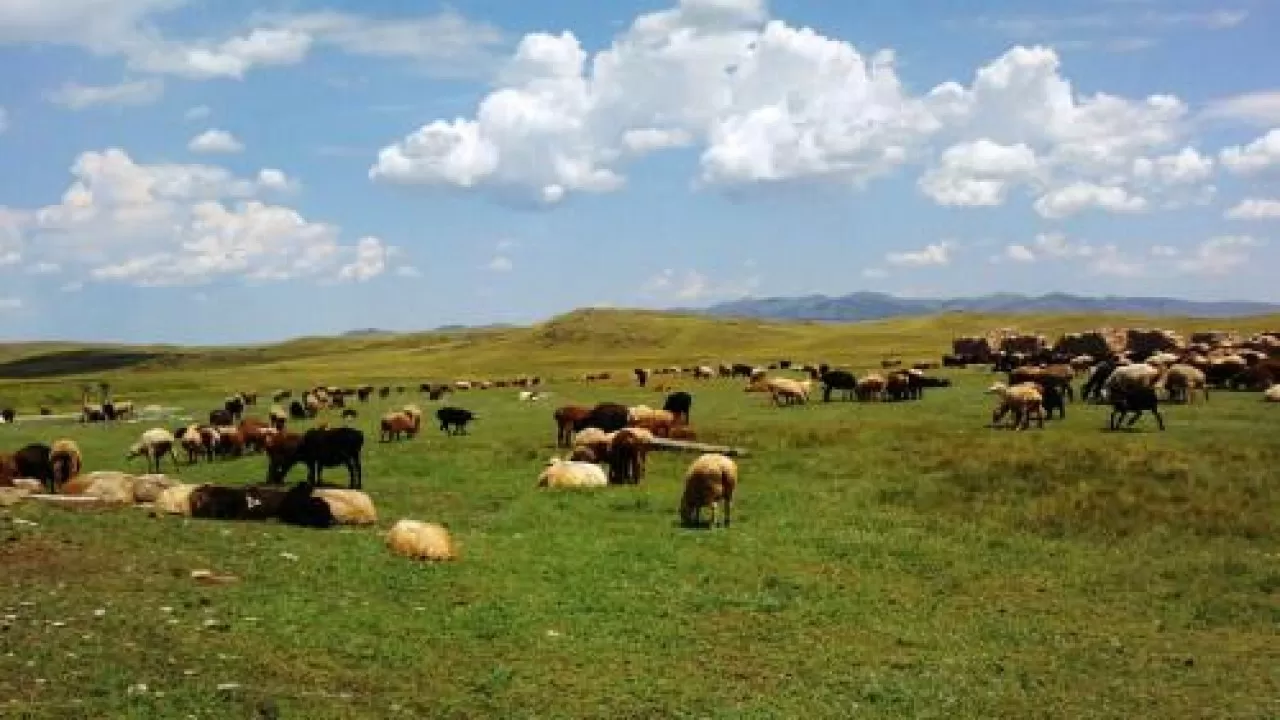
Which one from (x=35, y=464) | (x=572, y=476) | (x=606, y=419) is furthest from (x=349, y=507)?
(x=606, y=419)

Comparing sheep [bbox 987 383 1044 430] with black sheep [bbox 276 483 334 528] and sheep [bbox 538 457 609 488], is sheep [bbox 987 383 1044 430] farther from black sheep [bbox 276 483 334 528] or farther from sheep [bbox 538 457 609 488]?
black sheep [bbox 276 483 334 528]

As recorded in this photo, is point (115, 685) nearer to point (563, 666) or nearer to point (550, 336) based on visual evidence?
point (563, 666)

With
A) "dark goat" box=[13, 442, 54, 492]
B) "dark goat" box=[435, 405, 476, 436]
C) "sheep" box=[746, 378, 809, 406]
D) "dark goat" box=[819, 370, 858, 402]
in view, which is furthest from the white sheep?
"dark goat" box=[819, 370, 858, 402]

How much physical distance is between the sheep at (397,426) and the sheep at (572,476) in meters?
17.1

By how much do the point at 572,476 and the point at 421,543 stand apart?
35.5 feet

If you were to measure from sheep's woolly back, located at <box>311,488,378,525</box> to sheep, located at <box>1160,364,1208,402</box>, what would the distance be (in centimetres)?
3706

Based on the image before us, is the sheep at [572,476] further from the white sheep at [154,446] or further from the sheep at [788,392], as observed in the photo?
the sheep at [788,392]

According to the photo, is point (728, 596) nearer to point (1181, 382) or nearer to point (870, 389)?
point (1181, 382)

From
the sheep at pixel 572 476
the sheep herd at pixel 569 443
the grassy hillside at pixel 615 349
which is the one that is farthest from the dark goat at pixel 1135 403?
the grassy hillside at pixel 615 349

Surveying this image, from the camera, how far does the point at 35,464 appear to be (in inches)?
1351

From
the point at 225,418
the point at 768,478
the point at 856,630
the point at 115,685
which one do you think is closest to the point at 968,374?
the point at 768,478

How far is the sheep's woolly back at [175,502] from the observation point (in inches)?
1025

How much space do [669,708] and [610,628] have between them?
372cm

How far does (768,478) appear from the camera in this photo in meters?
34.2
